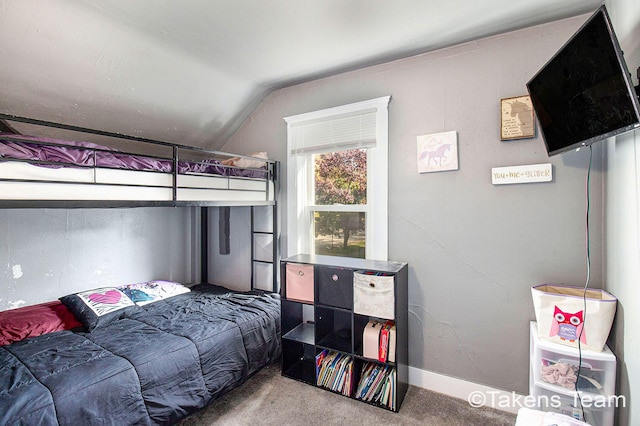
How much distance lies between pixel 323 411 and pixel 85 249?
2361 millimetres

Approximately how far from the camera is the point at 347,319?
2543 mm

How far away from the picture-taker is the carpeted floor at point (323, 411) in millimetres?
1901

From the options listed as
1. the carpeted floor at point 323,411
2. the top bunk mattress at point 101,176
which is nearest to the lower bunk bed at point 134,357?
the carpeted floor at point 323,411

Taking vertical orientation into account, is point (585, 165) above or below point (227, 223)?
above

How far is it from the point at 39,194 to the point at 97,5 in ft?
3.56

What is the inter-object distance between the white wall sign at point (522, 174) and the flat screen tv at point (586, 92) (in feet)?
0.76

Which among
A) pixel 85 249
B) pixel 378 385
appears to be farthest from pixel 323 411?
pixel 85 249

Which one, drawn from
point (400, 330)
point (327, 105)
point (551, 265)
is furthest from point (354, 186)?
point (551, 265)

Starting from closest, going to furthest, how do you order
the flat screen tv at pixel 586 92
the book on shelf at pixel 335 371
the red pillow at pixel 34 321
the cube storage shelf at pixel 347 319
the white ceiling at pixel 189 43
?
the flat screen tv at pixel 586 92 → the white ceiling at pixel 189 43 → the red pillow at pixel 34 321 → the cube storage shelf at pixel 347 319 → the book on shelf at pixel 335 371

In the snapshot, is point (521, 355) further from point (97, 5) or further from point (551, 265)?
point (97, 5)

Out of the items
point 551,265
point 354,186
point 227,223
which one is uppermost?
point 354,186

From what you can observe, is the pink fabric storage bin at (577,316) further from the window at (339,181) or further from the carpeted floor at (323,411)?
the window at (339,181)

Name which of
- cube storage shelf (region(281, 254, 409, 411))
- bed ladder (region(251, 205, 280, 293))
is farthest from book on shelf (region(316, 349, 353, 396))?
bed ladder (region(251, 205, 280, 293))

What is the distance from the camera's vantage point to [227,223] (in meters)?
3.32
